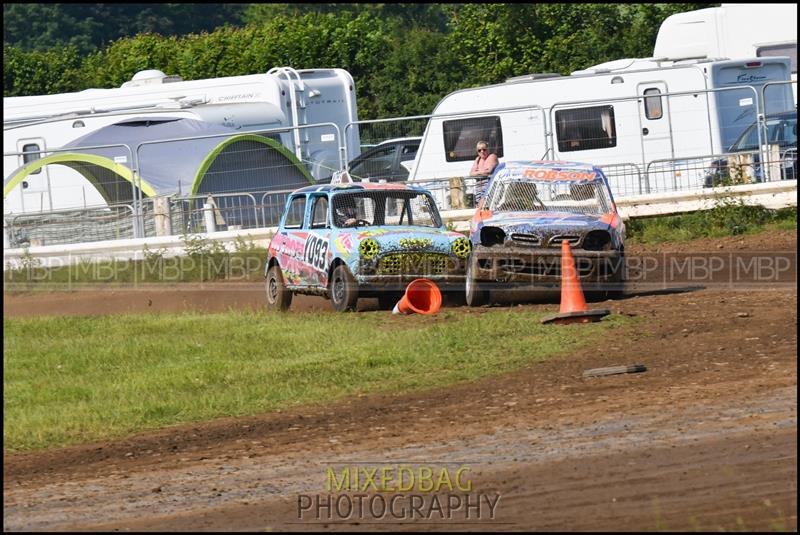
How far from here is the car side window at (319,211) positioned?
17.0 meters

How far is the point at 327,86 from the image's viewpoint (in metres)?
27.2

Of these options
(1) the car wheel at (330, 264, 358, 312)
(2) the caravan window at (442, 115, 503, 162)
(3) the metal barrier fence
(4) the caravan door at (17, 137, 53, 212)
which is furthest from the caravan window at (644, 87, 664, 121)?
(4) the caravan door at (17, 137, 53, 212)

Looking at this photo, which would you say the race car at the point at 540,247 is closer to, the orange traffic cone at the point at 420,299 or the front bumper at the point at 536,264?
the front bumper at the point at 536,264

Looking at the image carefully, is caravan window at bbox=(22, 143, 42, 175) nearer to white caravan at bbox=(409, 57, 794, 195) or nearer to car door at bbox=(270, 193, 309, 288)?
white caravan at bbox=(409, 57, 794, 195)

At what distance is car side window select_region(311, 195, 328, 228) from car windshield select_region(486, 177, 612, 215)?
6.92 feet

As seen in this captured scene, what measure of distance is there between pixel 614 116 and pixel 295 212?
7.59 meters

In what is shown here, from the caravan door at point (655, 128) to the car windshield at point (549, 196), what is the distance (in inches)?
235

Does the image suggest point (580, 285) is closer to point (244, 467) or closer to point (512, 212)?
point (512, 212)

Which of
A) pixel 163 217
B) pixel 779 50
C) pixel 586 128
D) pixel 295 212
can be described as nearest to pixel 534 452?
pixel 295 212

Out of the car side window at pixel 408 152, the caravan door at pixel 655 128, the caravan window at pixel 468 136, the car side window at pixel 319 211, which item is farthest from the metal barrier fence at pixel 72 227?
the caravan door at pixel 655 128

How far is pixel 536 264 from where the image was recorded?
1552cm

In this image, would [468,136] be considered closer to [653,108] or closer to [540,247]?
[653,108]

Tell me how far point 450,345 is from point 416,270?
2.90 meters

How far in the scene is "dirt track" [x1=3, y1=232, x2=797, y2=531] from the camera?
7.32 meters
